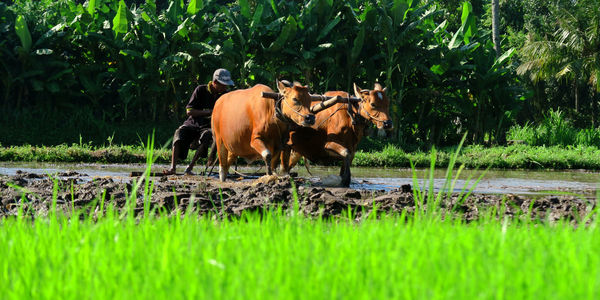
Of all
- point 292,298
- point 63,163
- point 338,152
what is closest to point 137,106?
point 63,163

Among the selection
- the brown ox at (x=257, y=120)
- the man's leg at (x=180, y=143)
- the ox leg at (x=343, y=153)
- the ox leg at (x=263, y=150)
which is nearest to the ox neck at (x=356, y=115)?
the ox leg at (x=343, y=153)

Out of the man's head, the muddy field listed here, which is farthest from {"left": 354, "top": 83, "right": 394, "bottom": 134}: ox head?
the man's head

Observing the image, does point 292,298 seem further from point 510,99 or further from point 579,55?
point 579,55

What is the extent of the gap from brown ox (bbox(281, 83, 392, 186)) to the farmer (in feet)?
4.43

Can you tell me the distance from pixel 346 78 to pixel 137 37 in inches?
218

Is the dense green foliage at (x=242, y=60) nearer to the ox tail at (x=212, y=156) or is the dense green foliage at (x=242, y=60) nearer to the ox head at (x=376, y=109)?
the ox tail at (x=212, y=156)

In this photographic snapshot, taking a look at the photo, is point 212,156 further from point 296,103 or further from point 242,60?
point 242,60

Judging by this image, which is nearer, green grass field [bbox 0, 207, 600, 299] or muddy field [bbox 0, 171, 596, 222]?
green grass field [bbox 0, 207, 600, 299]

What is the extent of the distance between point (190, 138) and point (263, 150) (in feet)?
7.24

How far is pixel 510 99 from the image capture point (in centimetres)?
2020

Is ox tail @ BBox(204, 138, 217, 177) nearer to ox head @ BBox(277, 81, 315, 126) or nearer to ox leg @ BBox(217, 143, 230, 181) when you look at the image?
ox leg @ BBox(217, 143, 230, 181)

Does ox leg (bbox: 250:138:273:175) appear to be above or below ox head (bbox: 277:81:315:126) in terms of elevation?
below

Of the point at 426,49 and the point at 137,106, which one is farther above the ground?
the point at 426,49

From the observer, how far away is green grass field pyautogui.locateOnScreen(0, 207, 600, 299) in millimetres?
2627
